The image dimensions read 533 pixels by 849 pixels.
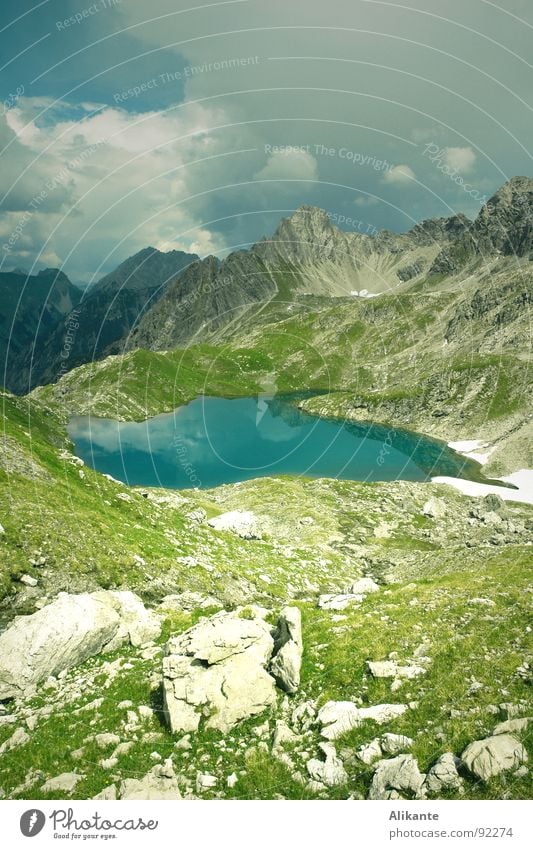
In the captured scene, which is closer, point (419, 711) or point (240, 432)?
point (419, 711)

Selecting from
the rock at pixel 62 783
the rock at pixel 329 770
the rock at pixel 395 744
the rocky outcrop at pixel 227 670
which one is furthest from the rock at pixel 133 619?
the rock at pixel 395 744

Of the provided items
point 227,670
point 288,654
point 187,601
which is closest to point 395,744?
point 288,654

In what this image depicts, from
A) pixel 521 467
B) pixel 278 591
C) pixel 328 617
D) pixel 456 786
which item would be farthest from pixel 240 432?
pixel 456 786

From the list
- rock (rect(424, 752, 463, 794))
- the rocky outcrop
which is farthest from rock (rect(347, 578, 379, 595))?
rock (rect(424, 752, 463, 794))

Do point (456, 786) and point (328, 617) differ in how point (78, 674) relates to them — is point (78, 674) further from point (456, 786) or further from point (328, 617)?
point (456, 786)

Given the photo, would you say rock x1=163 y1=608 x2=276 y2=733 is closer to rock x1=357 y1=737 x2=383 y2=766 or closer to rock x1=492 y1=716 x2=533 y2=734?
rock x1=357 y1=737 x2=383 y2=766
